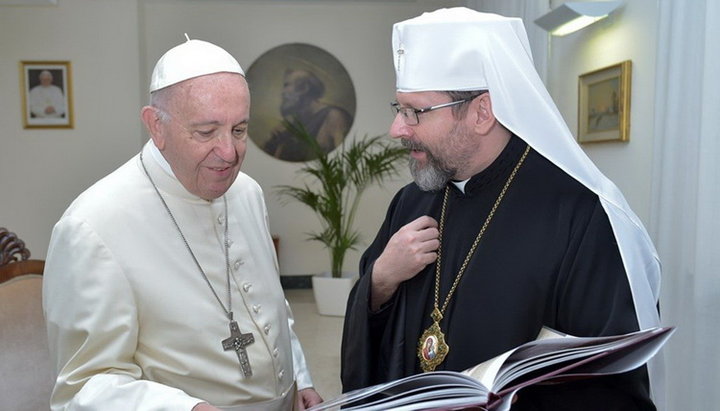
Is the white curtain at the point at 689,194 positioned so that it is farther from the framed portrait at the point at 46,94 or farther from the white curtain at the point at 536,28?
the framed portrait at the point at 46,94

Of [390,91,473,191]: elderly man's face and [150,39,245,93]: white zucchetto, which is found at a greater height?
[150,39,245,93]: white zucchetto

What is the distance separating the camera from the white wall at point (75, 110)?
8.56 meters

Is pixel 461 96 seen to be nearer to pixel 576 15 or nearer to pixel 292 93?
pixel 576 15

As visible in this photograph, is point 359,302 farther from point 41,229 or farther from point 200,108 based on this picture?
point 41,229

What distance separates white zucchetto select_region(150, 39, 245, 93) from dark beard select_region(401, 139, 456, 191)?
51 cm

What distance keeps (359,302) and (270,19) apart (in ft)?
26.7

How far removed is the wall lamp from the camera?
14.6ft

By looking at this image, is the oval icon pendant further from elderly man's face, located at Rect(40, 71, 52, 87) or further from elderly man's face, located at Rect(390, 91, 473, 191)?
elderly man's face, located at Rect(40, 71, 52, 87)

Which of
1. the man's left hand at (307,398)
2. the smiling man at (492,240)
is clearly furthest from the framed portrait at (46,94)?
the smiling man at (492,240)

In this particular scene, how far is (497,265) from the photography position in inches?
65.7

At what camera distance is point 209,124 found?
1.60 m

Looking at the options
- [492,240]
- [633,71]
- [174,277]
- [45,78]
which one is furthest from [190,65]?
[45,78]

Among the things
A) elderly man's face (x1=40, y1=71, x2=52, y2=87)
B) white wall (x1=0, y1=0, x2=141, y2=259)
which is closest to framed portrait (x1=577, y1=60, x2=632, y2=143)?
white wall (x1=0, y1=0, x2=141, y2=259)

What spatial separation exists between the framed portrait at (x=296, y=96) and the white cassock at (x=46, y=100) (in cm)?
252
